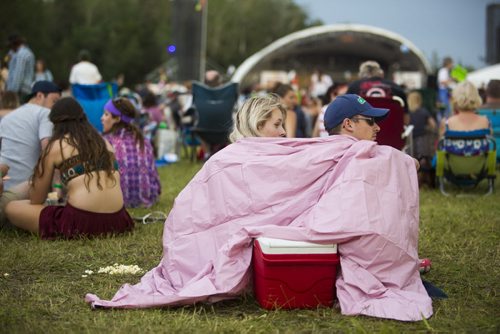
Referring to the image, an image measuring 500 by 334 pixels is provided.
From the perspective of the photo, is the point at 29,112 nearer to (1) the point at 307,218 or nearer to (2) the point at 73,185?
(2) the point at 73,185

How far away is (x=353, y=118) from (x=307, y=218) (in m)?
0.81

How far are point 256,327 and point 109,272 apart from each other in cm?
164

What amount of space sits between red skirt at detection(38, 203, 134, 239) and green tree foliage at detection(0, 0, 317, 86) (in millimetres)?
44475

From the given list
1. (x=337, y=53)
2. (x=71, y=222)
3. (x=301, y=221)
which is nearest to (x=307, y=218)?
(x=301, y=221)

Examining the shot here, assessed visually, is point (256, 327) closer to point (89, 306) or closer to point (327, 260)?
point (327, 260)

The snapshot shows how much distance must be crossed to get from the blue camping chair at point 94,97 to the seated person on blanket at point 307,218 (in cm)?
735

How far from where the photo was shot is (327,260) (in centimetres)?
399

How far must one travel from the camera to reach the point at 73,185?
247 inches

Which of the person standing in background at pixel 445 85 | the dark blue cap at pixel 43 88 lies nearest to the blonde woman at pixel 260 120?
the dark blue cap at pixel 43 88

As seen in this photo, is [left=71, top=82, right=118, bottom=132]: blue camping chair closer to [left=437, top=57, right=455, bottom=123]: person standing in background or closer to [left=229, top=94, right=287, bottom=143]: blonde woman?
[left=229, top=94, right=287, bottom=143]: blonde woman

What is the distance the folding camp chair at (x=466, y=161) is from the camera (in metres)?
9.27

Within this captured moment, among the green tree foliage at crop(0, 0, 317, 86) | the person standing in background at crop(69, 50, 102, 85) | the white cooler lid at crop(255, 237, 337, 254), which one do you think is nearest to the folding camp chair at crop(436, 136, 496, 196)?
the white cooler lid at crop(255, 237, 337, 254)

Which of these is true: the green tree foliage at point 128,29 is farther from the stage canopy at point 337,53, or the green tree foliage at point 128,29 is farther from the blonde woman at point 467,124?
the blonde woman at point 467,124

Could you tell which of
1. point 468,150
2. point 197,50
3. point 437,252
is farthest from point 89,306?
point 197,50
